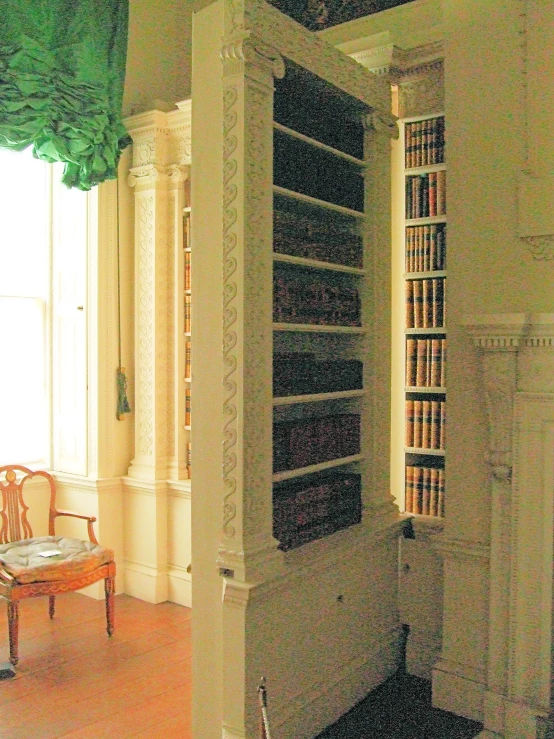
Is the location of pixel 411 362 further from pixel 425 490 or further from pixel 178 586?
pixel 178 586

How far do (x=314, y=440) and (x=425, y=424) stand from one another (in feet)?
2.49

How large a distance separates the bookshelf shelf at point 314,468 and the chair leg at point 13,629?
161 centimetres

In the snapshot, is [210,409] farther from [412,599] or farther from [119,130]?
[119,130]

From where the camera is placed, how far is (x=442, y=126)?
11.5 ft

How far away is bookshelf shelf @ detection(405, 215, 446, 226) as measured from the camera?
3.53m

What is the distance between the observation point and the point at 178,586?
453 cm

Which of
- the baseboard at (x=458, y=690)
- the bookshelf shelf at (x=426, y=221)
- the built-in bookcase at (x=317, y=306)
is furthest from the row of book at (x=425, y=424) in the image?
the baseboard at (x=458, y=690)

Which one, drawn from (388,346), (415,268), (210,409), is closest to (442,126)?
(415,268)

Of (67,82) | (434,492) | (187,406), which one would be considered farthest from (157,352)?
(434,492)

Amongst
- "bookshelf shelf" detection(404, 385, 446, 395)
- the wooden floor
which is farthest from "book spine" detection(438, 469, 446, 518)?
the wooden floor

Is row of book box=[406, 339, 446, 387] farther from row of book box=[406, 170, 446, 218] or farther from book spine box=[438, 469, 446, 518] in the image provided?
row of book box=[406, 170, 446, 218]

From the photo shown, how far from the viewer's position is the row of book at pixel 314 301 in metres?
2.87

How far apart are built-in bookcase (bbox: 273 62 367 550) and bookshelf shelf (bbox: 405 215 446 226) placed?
1.10 ft

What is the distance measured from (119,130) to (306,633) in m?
3.11
